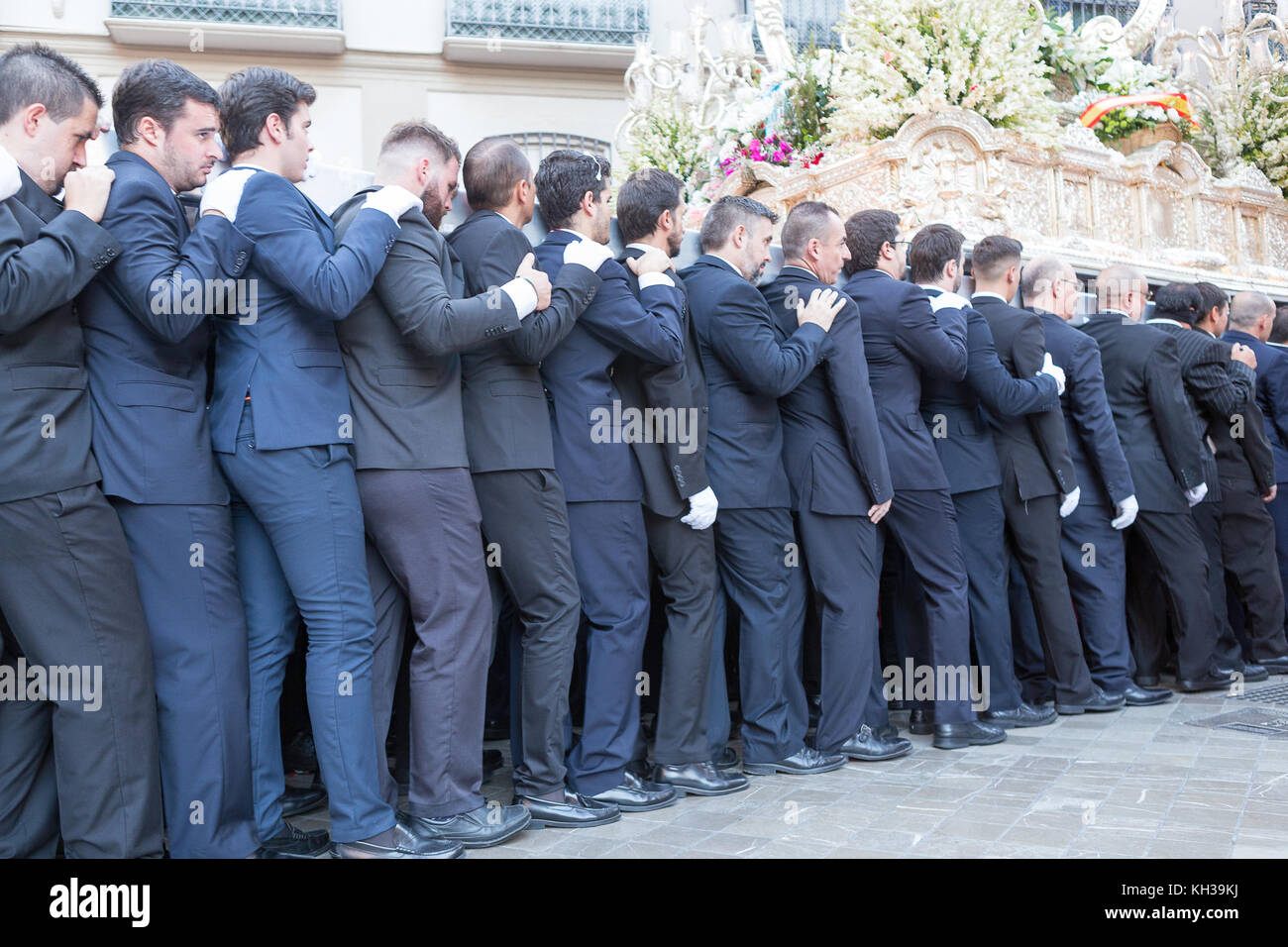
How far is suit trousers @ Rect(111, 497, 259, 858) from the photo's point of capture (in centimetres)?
288

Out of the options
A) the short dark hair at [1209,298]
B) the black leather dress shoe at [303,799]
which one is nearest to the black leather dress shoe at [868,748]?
the black leather dress shoe at [303,799]

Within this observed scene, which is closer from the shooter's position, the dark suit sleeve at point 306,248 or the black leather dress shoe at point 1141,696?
the dark suit sleeve at point 306,248

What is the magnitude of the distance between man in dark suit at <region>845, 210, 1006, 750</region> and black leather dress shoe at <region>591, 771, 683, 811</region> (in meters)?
1.17

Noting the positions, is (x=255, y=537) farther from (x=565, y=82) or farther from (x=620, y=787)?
(x=565, y=82)

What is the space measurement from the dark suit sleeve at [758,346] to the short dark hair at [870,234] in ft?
2.55

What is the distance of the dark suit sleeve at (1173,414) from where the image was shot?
5.49m

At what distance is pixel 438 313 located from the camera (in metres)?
3.09

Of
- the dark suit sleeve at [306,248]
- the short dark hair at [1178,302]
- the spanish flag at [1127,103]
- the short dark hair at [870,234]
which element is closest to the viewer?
the dark suit sleeve at [306,248]

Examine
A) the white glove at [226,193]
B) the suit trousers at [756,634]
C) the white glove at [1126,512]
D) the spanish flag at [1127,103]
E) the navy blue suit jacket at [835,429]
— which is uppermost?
the spanish flag at [1127,103]

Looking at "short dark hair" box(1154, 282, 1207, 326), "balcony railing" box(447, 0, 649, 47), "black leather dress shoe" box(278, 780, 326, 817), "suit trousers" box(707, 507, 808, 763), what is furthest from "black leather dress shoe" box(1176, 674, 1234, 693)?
"balcony railing" box(447, 0, 649, 47)

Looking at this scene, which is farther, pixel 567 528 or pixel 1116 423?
pixel 1116 423

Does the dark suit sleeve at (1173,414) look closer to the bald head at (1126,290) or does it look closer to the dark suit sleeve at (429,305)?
the bald head at (1126,290)
